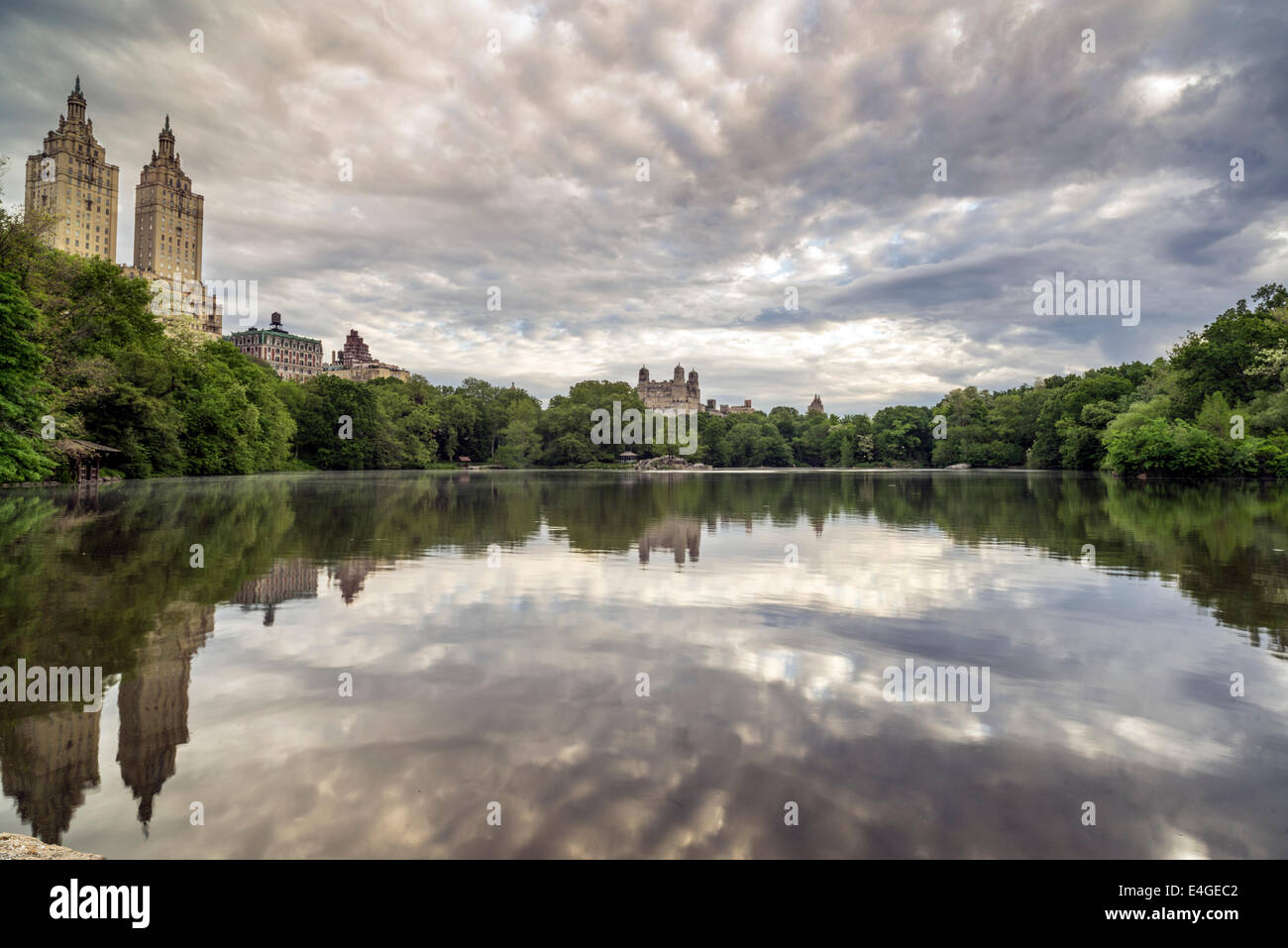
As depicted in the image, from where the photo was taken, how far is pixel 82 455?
35375mm

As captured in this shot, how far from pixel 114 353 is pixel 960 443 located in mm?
114999

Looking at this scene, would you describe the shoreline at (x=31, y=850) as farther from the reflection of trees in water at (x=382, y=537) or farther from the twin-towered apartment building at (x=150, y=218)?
the twin-towered apartment building at (x=150, y=218)

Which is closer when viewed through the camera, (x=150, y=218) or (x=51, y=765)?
(x=51, y=765)

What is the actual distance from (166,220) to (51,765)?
686ft

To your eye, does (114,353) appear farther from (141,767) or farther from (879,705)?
(879,705)

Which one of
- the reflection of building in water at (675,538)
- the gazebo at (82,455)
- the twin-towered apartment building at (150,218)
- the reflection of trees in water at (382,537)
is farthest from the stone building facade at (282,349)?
the reflection of building in water at (675,538)

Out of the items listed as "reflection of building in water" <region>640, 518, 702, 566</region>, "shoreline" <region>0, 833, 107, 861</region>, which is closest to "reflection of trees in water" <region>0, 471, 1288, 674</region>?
"reflection of building in water" <region>640, 518, 702, 566</region>

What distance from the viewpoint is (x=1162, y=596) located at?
1023 centimetres

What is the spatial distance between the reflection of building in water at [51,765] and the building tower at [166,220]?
198770 mm

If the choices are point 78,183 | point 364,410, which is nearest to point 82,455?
point 364,410

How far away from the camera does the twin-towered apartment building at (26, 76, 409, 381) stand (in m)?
149

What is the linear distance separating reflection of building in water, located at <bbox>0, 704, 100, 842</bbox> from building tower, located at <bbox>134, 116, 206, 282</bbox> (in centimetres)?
19877

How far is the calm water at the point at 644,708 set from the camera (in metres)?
3.88

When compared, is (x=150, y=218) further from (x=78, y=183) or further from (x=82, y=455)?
(x=82, y=455)
